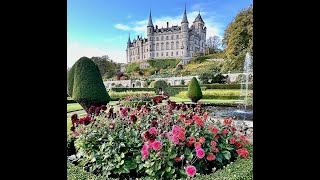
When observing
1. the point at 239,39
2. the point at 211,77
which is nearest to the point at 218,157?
the point at 239,39

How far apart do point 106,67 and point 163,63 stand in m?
4.29

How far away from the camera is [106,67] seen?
19594mm

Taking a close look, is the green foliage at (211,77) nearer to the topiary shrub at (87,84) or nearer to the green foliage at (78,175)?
the topiary shrub at (87,84)

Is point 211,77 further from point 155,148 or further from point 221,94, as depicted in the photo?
point 155,148

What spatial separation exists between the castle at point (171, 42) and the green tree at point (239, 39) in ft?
10.9

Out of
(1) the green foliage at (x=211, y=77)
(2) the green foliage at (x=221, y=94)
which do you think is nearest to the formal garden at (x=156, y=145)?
(2) the green foliage at (x=221, y=94)

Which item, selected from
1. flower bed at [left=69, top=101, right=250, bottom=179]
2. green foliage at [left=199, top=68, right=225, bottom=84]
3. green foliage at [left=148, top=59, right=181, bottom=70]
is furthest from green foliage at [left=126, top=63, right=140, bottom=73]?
flower bed at [left=69, top=101, right=250, bottom=179]

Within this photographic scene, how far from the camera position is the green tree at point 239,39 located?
13.4 metres
